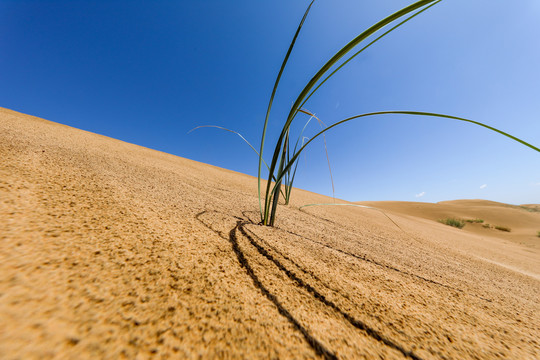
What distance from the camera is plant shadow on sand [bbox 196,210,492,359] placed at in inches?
11.8

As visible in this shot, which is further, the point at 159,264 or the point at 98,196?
the point at 98,196

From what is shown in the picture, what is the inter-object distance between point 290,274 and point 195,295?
23 cm

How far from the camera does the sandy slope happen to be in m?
0.23

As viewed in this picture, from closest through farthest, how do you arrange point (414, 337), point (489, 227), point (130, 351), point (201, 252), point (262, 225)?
point (130, 351) < point (414, 337) < point (201, 252) < point (262, 225) < point (489, 227)

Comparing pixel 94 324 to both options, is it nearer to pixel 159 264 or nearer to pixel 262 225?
pixel 159 264

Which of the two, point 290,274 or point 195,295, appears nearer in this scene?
point 195,295

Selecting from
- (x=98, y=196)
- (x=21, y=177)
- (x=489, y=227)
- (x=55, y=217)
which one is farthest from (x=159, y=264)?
(x=489, y=227)

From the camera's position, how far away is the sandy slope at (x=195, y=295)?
0.74 ft

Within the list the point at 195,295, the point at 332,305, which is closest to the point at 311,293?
the point at 332,305

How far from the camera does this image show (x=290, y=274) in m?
0.46

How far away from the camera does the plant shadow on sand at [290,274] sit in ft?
0.98

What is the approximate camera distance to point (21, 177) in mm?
523

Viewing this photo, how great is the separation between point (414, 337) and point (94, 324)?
1.66 feet

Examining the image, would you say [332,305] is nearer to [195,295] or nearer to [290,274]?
[290,274]
